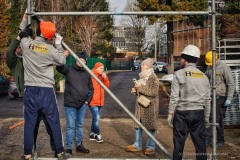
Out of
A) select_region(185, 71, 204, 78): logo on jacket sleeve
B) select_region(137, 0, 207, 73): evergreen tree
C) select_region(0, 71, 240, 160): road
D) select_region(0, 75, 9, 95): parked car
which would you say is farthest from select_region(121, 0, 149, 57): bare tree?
select_region(185, 71, 204, 78): logo on jacket sleeve

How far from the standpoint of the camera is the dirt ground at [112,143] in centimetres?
727

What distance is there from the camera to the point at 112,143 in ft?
27.6

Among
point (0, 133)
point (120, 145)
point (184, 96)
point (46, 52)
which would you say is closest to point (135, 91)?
point (120, 145)

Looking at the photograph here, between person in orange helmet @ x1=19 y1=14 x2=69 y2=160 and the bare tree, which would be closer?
person in orange helmet @ x1=19 y1=14 x2=69 y2=160

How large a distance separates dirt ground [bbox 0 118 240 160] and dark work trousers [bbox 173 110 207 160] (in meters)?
1.17

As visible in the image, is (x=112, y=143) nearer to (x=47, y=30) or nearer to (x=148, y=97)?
(x=148, y=97)

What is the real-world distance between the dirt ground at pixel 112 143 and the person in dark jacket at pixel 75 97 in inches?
15.7

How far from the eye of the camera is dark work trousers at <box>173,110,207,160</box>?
18.7 feet

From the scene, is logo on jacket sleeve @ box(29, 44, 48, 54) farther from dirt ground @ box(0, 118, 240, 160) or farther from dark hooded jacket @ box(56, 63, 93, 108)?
dirt ground @ box(0, 118, 240, 160)

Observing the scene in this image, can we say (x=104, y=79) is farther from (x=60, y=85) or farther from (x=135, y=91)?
(x=60, y=85)

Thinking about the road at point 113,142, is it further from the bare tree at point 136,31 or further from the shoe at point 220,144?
the bare tree at point 136,31

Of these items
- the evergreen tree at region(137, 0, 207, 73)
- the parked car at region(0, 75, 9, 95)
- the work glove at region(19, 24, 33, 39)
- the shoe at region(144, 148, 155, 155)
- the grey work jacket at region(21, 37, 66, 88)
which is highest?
the evergreen tree at region(137, 0, 207, 73)

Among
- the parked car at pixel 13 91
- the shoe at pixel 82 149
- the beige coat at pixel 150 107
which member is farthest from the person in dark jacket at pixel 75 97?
the parked car at pixel 13 91

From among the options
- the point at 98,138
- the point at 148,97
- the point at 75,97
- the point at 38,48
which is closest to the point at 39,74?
the point at 38,48
